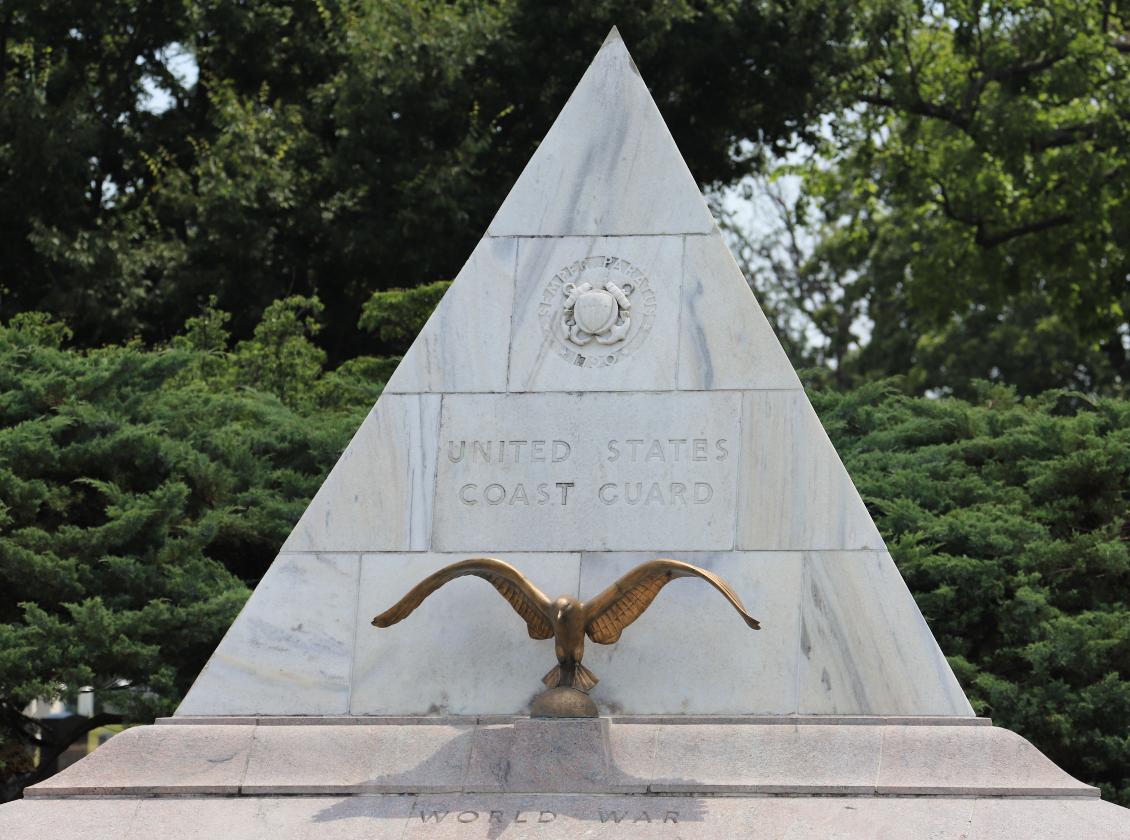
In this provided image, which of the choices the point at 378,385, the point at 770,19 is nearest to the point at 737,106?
the point at 770,19

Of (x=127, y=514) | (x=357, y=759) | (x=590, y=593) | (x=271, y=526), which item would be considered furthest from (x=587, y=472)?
(x=271, y=526)

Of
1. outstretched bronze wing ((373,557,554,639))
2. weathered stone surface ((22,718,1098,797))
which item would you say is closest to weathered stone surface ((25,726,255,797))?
weathered stone surface ((22,718,1098,797))

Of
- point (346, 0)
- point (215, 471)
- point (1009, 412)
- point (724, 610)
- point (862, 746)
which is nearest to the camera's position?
point (862, 746)

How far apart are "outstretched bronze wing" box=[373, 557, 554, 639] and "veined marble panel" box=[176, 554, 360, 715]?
48 centimetres

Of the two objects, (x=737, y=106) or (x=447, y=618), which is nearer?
(x=447, y=618)

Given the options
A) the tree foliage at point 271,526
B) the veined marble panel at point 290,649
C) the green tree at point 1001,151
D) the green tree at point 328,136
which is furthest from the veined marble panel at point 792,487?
the green tree at point 1001,151

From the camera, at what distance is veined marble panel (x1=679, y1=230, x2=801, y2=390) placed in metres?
8.52

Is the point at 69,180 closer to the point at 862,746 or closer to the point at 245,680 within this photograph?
the point at 245,680

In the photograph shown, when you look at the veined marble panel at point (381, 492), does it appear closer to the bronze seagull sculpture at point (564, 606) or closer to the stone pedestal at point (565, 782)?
the bronze seagull sculpture at point (564, 606)

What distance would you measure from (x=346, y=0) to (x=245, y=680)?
13858mm

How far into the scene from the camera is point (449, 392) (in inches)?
344

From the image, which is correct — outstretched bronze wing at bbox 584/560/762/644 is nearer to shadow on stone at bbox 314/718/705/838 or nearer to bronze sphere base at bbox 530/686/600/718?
bronze sphere base at bbox 530/686/600/718

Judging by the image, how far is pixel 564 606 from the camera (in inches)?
309

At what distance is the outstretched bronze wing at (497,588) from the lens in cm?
784
